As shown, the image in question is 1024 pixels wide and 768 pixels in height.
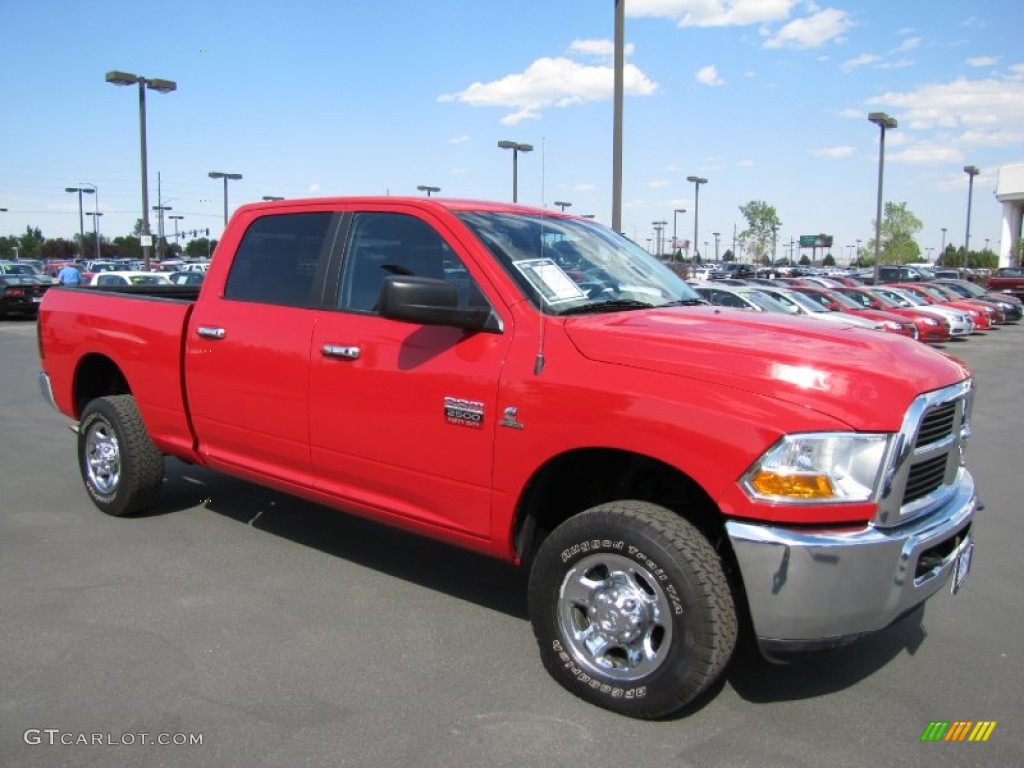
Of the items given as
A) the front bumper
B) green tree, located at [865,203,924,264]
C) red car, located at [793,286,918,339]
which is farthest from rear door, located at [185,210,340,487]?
green tree, located at [865,203,924,264]

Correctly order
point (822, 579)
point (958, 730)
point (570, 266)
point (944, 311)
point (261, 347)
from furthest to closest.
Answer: point (944, 311) → point (261, 347) → point (570, 266) → point (958, 730) → point (822, 579)

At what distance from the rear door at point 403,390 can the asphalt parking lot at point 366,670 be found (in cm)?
61

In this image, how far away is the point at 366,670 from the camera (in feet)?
11.4

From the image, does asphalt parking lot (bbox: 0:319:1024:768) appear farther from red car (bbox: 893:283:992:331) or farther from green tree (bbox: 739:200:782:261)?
green tree (bbox: 739:200:782:261)

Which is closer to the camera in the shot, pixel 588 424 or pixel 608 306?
pixel 588 424

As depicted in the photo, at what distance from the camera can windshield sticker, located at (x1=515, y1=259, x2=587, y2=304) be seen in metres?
3.63

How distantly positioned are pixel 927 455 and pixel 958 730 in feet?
3.43

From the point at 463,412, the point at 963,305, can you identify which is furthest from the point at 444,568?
the point at 963,305

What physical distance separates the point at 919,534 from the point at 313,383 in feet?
8.88

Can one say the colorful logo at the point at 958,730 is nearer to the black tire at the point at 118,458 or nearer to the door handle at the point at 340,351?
the door handle at the point at 340,351

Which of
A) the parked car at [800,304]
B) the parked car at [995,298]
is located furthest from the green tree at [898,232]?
the parked car at [800,304]

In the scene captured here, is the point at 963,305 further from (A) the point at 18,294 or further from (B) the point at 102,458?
(A) the point at 18,294

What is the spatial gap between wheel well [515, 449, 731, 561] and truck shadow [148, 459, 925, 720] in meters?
0.65

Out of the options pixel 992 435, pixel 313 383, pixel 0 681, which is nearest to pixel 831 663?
pixel 313 383
